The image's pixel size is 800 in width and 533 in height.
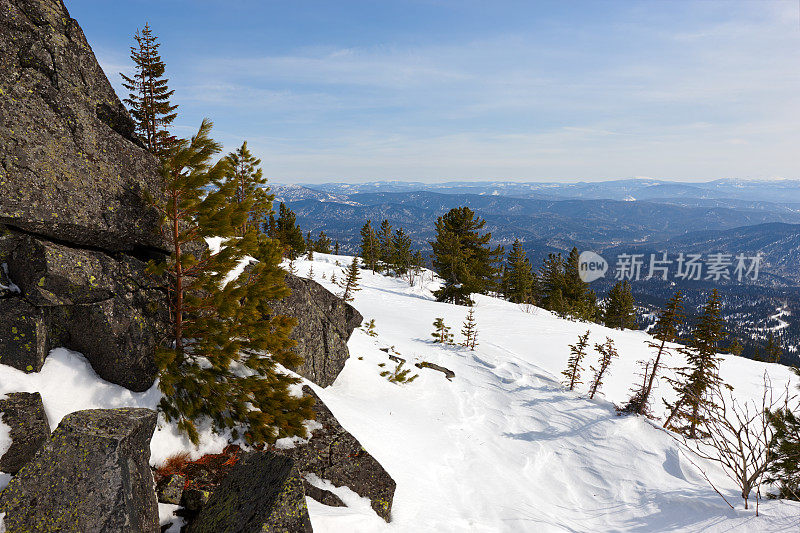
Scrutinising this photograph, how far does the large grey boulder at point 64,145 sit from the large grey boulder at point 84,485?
10.7ft

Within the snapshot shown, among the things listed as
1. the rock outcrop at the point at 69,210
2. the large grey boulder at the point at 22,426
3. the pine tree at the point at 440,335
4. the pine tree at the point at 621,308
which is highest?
the rock outcrop at the point at 69,210

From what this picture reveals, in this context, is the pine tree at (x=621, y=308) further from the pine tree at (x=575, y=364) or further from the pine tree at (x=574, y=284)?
the pine tree at (x=575, y=364)

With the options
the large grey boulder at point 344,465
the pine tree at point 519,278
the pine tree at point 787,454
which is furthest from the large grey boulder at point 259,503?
the pine tree at point 519,278

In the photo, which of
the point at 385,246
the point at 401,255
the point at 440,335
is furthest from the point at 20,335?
the point at 385,246

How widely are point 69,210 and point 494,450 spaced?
11362 mm

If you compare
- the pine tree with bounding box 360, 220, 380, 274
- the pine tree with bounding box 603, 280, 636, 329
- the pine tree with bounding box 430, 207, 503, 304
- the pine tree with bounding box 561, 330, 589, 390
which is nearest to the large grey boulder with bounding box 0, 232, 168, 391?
the pine tree with bounding box 561, 330, 589, 390

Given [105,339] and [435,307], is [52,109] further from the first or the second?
[435,307]

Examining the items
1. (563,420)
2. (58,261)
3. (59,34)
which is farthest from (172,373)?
(563,420)

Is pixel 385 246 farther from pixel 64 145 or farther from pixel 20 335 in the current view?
pixel 20 335

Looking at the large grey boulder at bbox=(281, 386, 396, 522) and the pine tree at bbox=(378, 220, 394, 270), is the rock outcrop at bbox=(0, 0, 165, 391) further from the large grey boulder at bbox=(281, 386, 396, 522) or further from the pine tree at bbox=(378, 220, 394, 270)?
the pine tree at bbox=(378, 220, 394, 270)

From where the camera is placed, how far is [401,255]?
62.1m

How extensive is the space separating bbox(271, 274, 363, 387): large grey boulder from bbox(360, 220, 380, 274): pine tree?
149ft

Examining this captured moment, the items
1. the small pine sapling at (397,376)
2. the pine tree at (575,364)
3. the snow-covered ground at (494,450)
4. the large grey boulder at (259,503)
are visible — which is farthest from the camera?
the pine tree at (575,364)

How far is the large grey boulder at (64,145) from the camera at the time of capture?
5073mm
